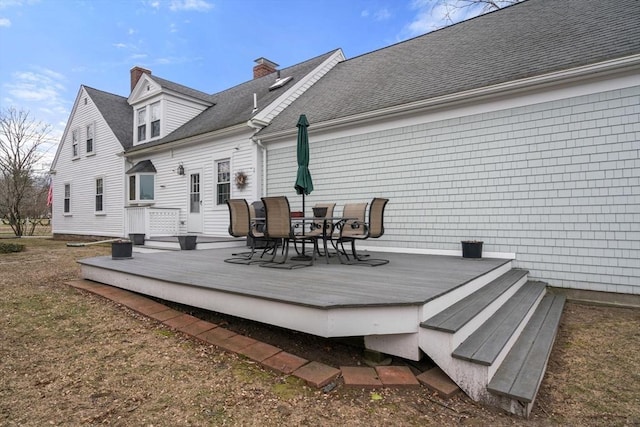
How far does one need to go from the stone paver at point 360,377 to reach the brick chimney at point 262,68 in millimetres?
13646

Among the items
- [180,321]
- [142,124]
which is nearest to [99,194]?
[142,124]

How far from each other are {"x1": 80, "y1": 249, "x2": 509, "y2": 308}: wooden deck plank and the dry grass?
23.8 inches

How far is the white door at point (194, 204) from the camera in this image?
10280 mm

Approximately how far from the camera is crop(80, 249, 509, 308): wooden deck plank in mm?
2770

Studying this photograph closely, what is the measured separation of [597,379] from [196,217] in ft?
32.5

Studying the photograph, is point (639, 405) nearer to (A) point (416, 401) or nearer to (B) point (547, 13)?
(A) point (416, 401)

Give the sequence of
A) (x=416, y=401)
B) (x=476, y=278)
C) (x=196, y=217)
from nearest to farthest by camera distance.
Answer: (x=416, y=401) → (x=476, y=278) → (x=196, y=217)

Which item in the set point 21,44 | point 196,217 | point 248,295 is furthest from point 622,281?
point 21,44

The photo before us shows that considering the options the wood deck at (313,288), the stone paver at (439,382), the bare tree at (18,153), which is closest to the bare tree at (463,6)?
the wood deck at (313,288)

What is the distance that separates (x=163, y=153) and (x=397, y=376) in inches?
447

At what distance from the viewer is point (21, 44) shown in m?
14.1

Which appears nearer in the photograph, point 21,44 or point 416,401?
point 416,401

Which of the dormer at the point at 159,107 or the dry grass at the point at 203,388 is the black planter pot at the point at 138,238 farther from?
the dry grass at the point at 203,388

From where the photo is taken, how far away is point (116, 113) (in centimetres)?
1438
